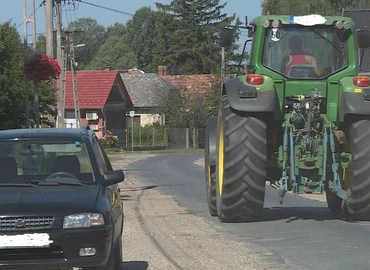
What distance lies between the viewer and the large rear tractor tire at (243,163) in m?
12.2

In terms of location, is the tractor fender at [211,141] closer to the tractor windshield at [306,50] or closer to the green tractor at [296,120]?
the green tractor at [296,120]

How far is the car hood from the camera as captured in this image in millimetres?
7445

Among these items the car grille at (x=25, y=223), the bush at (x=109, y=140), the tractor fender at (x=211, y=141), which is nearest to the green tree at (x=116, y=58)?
the bush at (x=109, y=140)

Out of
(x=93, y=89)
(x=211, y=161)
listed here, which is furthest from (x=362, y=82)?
(x=93, y=89)

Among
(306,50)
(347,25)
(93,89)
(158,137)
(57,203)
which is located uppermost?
(347,25)

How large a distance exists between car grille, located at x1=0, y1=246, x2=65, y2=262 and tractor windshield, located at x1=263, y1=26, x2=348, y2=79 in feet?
21.2

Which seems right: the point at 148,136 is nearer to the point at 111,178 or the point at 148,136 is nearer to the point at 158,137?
the point at 158,137

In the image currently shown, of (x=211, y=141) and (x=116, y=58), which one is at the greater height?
(x=116, y=58)

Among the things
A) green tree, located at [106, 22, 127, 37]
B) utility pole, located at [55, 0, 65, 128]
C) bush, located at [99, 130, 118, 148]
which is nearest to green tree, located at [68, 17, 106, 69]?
green tree, located at [106, 22, 127, 37]

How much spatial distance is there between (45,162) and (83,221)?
1.35m

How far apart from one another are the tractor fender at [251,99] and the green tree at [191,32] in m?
74.0

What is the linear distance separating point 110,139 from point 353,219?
46.6 metres

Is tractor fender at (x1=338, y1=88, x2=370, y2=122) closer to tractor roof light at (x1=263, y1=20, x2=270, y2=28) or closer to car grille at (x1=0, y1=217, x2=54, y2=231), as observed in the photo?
tractor roof light at (x1=263, y1=20, x2=270, y2=28)

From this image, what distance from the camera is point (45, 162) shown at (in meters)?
8.65
